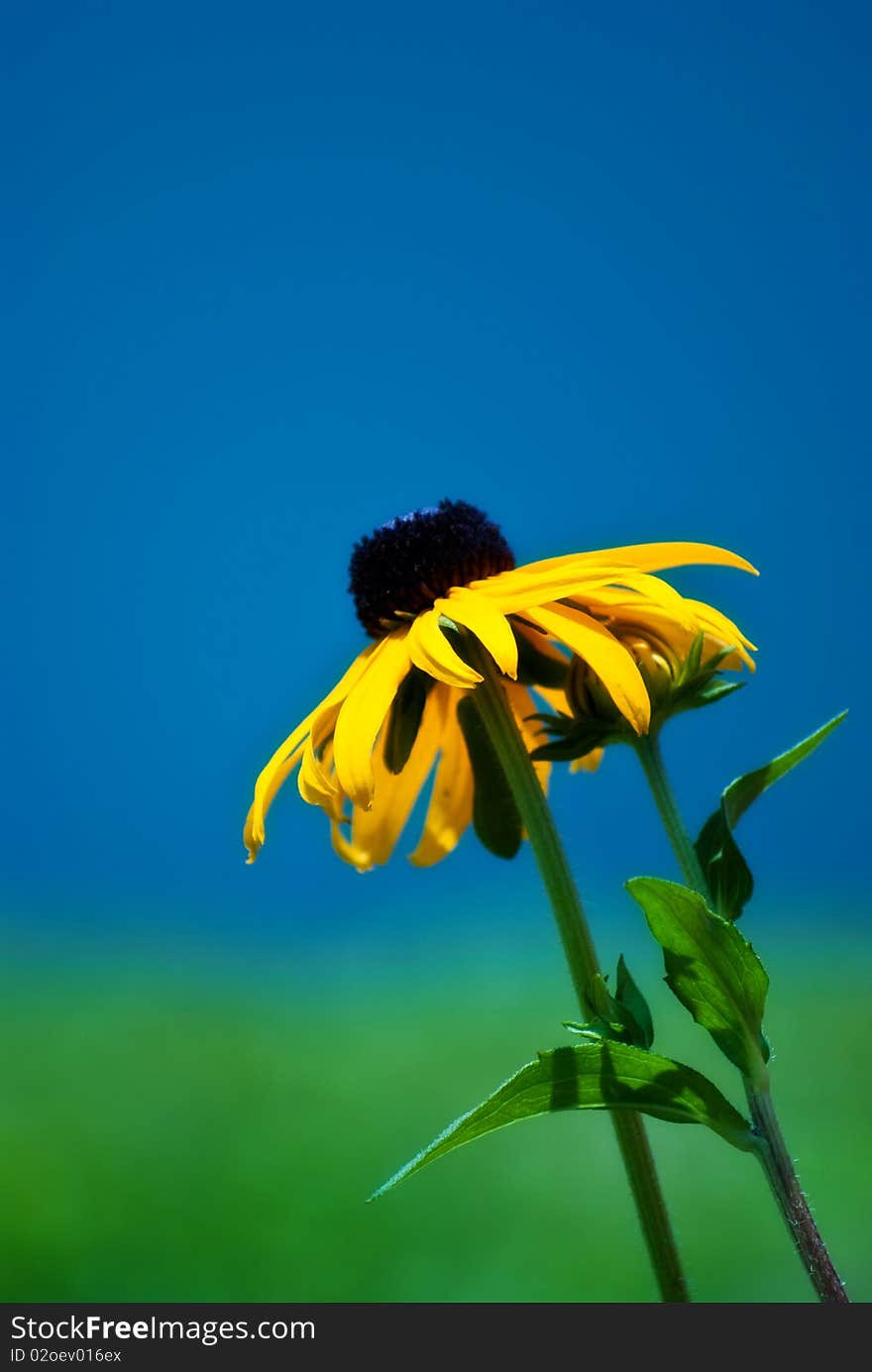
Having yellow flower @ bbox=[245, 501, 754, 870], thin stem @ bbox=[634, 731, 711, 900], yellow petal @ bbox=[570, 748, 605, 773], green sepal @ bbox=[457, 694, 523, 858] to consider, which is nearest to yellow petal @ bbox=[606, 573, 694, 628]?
yellow flower @ bbox=[245, 501, 754, 870]

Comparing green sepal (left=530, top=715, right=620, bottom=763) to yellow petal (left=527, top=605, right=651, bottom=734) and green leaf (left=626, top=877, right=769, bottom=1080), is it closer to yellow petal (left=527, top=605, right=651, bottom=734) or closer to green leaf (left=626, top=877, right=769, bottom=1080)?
yellow petal (left=527, top=605, right=651, bottom=734)

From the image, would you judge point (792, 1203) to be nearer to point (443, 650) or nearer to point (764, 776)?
point (764, 776)

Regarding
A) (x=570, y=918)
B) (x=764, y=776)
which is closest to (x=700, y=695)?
(x=764, y=776)

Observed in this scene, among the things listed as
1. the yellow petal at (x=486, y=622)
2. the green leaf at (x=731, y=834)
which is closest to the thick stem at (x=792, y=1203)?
the green leaf at (x=731, y=834)

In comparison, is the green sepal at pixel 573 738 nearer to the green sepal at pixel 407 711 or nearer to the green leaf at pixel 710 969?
the green sepal at pixel 407 711
